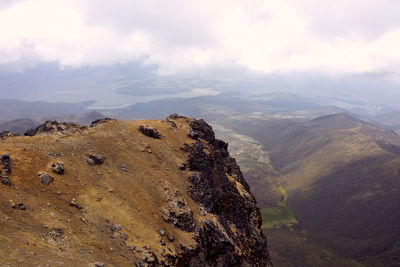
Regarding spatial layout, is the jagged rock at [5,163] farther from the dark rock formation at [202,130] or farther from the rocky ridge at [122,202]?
the dark rock formation at [202,130]

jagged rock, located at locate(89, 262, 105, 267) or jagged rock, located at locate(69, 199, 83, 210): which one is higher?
jagged rock, located at locate(69, 199, 83, 210)

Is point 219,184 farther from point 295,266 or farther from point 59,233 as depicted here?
point 295,266

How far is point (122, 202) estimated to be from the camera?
131 feet

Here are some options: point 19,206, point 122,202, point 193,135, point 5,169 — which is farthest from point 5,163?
point 193,135

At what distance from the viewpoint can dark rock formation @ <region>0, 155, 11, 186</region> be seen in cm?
3131

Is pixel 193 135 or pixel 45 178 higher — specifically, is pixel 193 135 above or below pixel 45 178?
above

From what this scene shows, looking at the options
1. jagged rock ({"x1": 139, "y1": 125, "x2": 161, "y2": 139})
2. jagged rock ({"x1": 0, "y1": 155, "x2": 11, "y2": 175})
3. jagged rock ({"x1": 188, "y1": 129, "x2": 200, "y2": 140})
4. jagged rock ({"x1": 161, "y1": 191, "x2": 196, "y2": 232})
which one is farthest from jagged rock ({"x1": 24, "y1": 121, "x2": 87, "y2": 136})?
jagged rock ({"x1": 188, "y1": 129, "x2": 200, "y2": 140})

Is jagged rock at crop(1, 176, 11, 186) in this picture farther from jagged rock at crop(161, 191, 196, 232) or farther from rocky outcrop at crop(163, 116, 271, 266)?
rocky outcrop at crop(163, 116, 271, 266)

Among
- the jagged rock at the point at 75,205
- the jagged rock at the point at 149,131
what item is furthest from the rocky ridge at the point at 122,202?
the jagged rock at the point at 149,131

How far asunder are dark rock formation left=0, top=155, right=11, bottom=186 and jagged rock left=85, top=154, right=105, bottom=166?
11766 mm

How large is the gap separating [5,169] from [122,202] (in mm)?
15726

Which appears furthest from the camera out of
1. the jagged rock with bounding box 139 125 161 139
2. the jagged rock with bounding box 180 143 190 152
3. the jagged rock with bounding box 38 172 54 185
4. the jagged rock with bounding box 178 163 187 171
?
the jagged rock with bounding box 180 143 190 152

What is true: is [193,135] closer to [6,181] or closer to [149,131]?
[149,131]

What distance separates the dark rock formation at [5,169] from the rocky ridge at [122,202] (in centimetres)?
20
